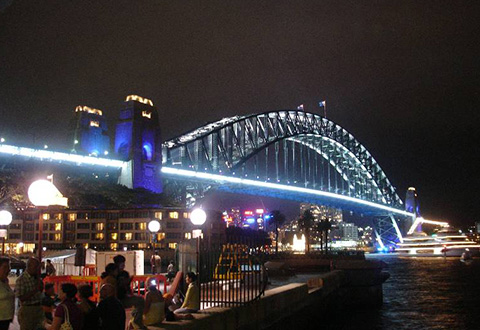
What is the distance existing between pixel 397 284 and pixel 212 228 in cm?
2523

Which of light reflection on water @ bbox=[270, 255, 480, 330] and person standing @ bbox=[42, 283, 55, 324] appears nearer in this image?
person standing @ bbox=[42, 283, 55, 324]

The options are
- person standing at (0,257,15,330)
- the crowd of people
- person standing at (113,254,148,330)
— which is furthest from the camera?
person standing at (113,254,148,330)

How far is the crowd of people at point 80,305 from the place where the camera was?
292 inches

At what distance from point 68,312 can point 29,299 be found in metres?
1.22

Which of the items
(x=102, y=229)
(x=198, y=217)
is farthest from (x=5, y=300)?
(x=102, y=229)

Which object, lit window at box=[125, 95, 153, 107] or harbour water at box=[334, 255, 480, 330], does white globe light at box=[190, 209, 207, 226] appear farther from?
lit window at box=[125, 95, 153, 107]

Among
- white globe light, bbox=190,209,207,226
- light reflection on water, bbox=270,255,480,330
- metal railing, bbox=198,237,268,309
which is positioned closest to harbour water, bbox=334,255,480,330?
light reflection on water, bbox=270,255,480,330

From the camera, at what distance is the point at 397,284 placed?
41.2 metres

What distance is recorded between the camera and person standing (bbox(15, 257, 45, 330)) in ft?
26.7

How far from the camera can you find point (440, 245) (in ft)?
384

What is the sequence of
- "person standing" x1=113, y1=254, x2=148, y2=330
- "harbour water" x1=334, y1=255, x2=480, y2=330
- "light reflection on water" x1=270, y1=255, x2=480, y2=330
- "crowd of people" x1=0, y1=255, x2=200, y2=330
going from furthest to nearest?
"harbour water" x1=334, y1=255, x2=480, y2=330 < "light reflection on water" x1=270, y1=255, x2=480, y2=330 < "person standing" x1=113, y1=254, x2=148, y2=330 < "crowd of people" x1=0, y1=255, x2=200, y2=330

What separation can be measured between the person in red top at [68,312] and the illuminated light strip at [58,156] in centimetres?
5942

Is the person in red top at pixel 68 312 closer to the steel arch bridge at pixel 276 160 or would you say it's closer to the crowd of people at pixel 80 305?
the crowd of people at pixel 80 305

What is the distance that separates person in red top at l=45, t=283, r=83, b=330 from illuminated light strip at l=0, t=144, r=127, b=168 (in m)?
Answer: 59.4
